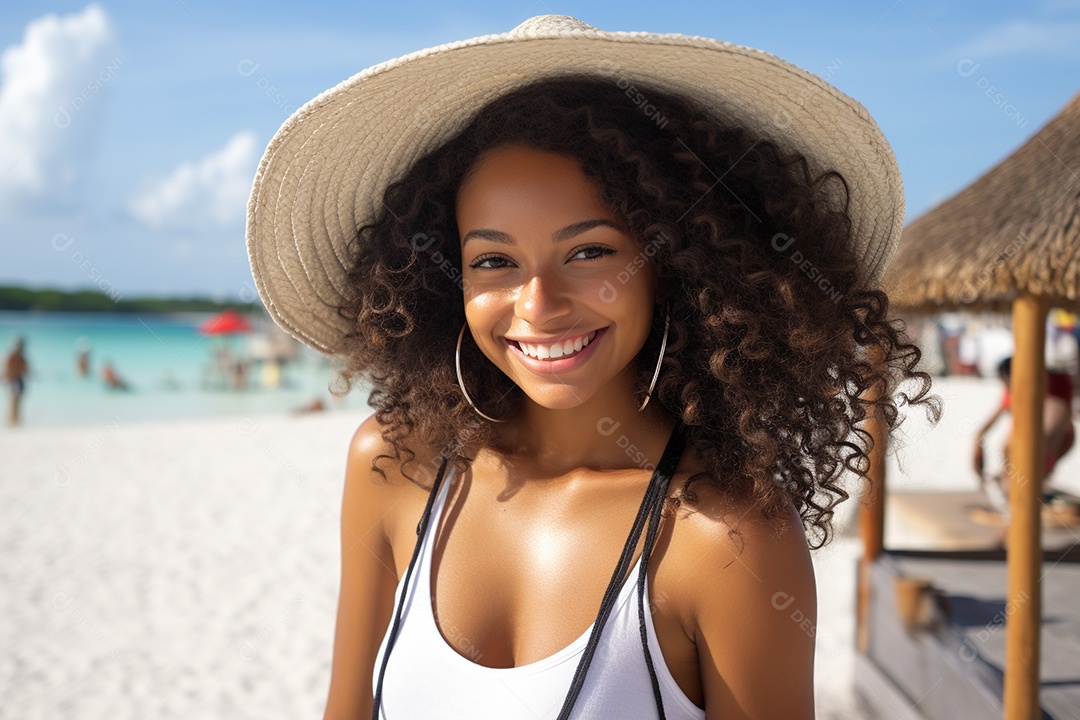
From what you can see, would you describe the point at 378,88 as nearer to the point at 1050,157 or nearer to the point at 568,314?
the point at 568,314

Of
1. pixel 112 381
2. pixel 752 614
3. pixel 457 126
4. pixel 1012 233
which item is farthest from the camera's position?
pixel 112 381

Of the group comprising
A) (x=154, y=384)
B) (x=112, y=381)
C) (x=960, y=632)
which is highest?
(x=154, y=384)

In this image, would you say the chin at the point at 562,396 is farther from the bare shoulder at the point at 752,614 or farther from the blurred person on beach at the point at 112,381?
the blurred person on beach at the point at 112,381

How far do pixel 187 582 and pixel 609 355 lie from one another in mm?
6942

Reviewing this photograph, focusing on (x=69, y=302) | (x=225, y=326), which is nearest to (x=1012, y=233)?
(x=225, y=326)

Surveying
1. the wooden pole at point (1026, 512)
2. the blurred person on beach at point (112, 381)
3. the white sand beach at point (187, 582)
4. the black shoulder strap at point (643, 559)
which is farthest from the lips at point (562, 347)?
the blurred person on beach at point (112, 381)

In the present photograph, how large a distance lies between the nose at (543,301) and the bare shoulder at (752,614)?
1.48 feet

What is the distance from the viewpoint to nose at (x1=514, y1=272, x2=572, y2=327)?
4.74ft

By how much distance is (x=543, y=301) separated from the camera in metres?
1.45

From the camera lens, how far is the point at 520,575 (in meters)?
1.60

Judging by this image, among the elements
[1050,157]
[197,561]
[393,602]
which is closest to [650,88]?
[393,602]

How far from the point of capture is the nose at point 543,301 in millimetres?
1445

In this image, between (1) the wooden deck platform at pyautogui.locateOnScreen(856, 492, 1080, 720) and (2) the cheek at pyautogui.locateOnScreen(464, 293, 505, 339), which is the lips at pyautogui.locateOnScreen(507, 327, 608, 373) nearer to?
(2) the cheek at pyautogui.locateOnScreen(464, 293, 505, 339)

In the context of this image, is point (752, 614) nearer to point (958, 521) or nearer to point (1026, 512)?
point (1026, 512)
